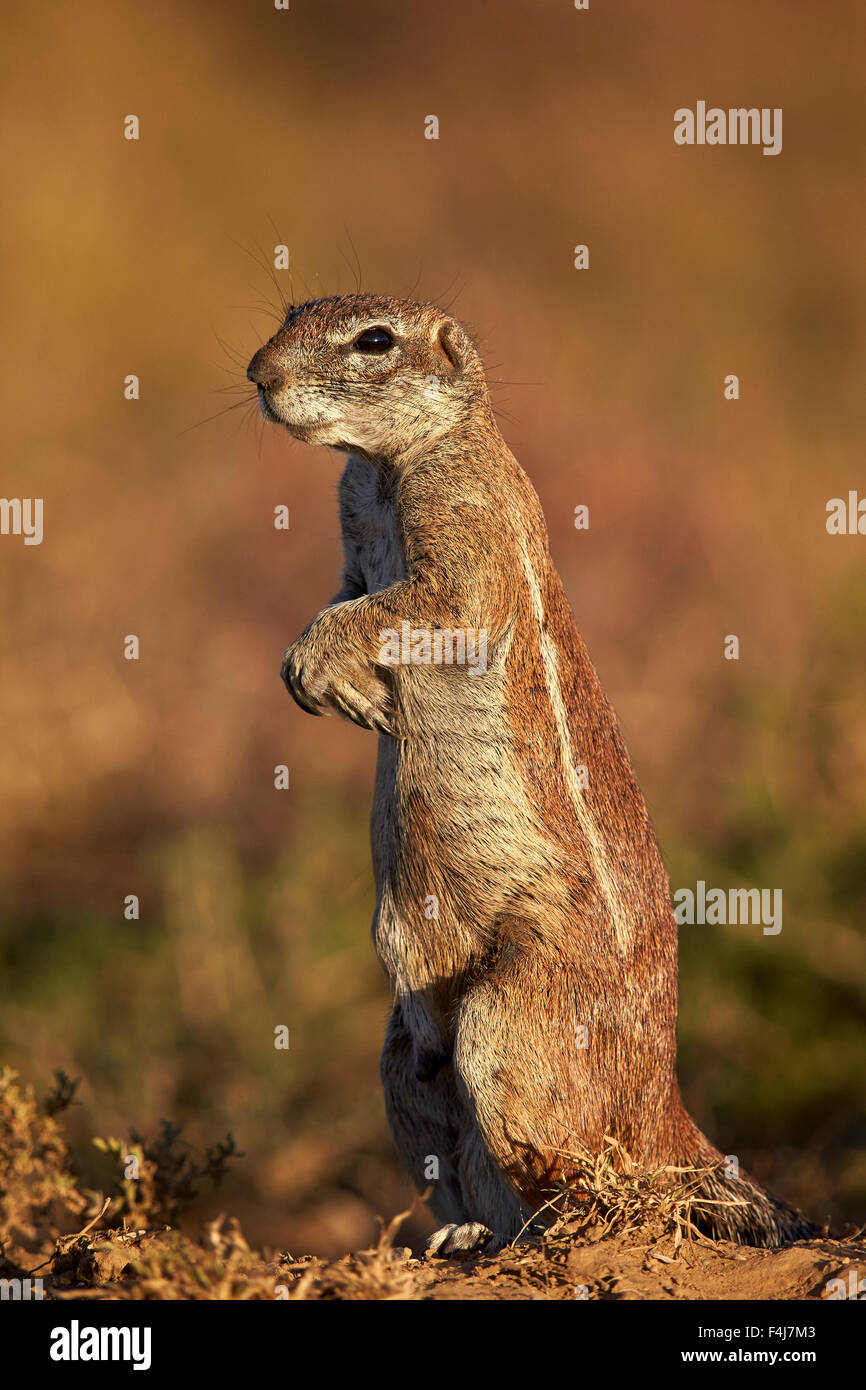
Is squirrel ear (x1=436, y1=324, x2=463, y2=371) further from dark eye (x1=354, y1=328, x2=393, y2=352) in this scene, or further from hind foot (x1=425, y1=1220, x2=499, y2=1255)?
hind foot (x1=425, y1=1220, x2=499, y2=1255)

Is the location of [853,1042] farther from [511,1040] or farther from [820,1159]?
[511,1040]

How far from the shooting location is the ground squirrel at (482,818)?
4719mm

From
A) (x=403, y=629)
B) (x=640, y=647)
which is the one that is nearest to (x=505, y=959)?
(x=403, y=629)

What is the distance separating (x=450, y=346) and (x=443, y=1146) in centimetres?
310

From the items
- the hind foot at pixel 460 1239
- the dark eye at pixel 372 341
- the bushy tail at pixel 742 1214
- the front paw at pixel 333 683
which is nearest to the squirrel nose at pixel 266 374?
the dark eye at pixel 372 341

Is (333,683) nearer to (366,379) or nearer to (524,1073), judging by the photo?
(366,379)

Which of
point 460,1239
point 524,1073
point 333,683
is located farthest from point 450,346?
point 460,1239

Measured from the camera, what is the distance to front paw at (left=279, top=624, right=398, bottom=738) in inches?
193

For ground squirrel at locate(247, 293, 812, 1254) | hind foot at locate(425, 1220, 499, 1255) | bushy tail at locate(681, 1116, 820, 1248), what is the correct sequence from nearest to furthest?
1. hind foot at locate(425, 1220, 499, 1255)
2. ground squirrel at locate(247, 293, 812, 1254)
3. bushy tail at locate(681, 1116, 820, 1248)

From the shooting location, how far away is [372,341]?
5168 millimetres

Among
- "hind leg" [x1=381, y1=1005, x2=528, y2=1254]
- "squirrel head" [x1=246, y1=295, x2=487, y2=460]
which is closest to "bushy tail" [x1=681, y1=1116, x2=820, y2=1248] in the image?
"hind leg" [x1=381, y1=1005, x2=528, y2=1254]

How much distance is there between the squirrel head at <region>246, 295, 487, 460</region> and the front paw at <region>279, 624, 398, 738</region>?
2.64 ft

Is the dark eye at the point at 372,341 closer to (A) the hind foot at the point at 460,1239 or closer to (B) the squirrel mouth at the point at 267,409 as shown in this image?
(B) the squirrel mouth at the point at 267,409

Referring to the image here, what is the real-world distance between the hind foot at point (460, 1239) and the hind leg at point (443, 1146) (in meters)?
0.10
